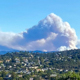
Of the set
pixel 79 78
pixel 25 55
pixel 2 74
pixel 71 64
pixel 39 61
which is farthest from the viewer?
pixel 25 55

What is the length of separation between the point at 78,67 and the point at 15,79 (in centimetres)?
2765

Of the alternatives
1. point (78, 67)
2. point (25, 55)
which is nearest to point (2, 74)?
point (78, 67)

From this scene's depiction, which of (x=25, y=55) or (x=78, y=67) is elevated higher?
(x=25, y=55)

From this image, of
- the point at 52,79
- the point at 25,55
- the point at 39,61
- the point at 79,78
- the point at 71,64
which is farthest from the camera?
the point at 25,55

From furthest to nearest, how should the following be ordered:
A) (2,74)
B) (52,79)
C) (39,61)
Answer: (39,61) < (2,74) < (52,79)

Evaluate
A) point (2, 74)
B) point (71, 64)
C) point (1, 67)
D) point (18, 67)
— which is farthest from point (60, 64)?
point (2, 74)

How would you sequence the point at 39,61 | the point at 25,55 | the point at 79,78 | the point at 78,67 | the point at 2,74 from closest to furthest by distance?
the point at 79,78 < the point at 2,74 < the point at 78,67 < the point at 39,61 < the point at 25,55

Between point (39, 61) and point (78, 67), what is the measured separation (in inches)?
982

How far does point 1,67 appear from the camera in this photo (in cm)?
8100

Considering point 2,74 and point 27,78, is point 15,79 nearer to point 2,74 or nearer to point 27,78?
point 27,78

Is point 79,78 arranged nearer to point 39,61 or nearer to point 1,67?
point 1,67

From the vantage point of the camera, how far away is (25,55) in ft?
379

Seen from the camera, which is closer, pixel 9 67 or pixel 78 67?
pixel 78 67

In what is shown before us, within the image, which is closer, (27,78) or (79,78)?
(79,78)
